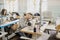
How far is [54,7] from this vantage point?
161 inches

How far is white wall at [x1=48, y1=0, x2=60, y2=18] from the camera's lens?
13.1ft

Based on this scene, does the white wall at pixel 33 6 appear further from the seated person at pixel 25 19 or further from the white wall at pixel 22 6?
the seated person at pixel 25 19

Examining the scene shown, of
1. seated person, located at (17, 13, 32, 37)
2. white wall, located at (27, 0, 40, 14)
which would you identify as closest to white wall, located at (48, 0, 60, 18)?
white wall, located at (27, 0, 40, 14)

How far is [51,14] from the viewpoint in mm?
3904

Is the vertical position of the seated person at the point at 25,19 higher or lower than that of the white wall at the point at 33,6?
lower

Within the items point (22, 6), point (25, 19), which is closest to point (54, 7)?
point (22, 6)

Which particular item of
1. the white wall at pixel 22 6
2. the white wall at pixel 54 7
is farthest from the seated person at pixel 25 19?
the white wall at pixel 54 7

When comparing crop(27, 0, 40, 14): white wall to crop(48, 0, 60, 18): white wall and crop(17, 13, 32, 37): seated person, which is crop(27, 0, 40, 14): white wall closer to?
crop(17, 13, 32, 37): seated person

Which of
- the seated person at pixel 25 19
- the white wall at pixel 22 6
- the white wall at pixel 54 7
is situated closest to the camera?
the seated person at pixel 25 19

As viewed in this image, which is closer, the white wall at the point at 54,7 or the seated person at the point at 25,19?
the seated person at the point at 25,19

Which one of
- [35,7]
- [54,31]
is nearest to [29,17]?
[35,7]

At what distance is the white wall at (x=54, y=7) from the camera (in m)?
3.99

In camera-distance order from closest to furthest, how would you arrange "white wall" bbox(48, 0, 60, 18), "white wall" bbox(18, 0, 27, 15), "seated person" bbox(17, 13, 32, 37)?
"seated person" bbox(17, 13, 32, 37), "white wall" bbox(18, 0, 27, 15), "white wall" bbox(48, 0, 60, 18)

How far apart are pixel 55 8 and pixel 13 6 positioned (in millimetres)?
1634
